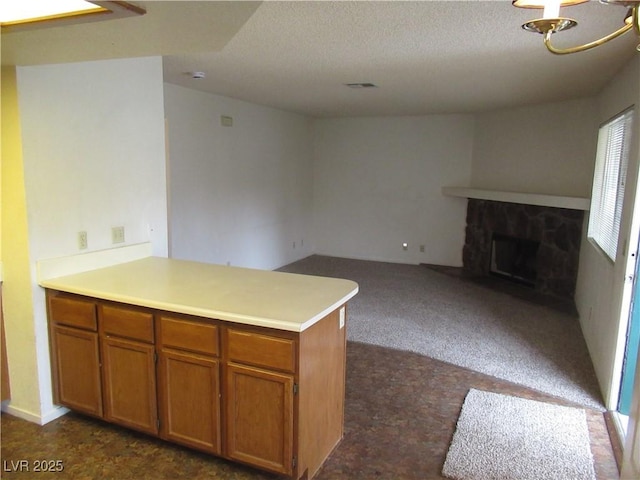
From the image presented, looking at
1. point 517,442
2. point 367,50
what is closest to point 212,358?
point 517,442

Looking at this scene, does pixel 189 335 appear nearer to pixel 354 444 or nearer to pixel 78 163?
pixel 354 444

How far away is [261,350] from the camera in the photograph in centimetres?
207

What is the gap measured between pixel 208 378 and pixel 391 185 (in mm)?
5730

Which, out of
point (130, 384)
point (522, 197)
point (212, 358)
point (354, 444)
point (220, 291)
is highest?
point (522, 197)

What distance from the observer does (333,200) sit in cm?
789

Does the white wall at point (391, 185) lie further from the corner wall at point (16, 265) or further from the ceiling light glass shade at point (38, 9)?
the ceiling light glass shade at point (38, 9)

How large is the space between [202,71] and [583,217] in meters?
4.28

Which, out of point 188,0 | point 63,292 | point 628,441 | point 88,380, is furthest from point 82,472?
point 628,441

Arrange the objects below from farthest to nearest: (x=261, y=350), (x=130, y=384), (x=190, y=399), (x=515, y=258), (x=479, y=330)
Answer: (x=515, y=258) < (x=479, y=330) < (x=130, y=384) < (x=190, y=399) < (x=261, y=350)

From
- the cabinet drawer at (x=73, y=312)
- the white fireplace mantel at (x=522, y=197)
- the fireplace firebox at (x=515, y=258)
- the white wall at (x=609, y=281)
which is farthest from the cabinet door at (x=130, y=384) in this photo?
the fireplace firebox at (x=515, y=258)

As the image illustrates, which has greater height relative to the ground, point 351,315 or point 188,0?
point 188,0

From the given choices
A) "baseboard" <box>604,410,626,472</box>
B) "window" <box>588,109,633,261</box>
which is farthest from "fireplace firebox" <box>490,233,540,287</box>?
"baseboard" <box>604,410,626,472</box>

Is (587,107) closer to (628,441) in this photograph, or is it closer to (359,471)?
(628,441)

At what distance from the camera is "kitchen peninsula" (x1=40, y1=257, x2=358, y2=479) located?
2084 millimetres
